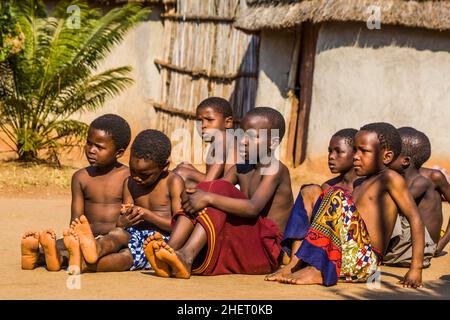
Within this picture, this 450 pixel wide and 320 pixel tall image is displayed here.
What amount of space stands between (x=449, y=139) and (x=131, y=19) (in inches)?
184

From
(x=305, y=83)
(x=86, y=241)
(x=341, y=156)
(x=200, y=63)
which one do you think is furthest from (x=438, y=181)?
(x=200, y=63)

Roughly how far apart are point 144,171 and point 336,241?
4.15 feet

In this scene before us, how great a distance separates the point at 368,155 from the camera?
5.38 m

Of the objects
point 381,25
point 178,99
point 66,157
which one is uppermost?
point 381,25

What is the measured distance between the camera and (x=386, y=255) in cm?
598

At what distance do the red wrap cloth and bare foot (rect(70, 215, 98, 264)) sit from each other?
0.61 metres

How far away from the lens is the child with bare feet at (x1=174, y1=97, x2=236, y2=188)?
612 cm

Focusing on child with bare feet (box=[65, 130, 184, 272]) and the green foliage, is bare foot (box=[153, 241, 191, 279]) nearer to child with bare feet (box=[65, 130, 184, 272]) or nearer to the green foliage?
child with bare feet (box=[65, 130, 184, 272])

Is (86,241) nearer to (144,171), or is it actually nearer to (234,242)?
(144,171)

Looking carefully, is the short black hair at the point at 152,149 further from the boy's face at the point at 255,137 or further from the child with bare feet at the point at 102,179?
the boy's face at the point at 255,137

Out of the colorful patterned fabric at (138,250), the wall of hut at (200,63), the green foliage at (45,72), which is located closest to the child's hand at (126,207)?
the colorful patterned fabric at (138,250)

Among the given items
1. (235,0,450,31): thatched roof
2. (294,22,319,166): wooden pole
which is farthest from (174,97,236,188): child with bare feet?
(294,22,319,166): wooden pole

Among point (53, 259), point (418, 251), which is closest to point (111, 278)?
point (53, 259)

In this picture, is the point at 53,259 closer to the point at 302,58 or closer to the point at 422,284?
the point at 422,284
